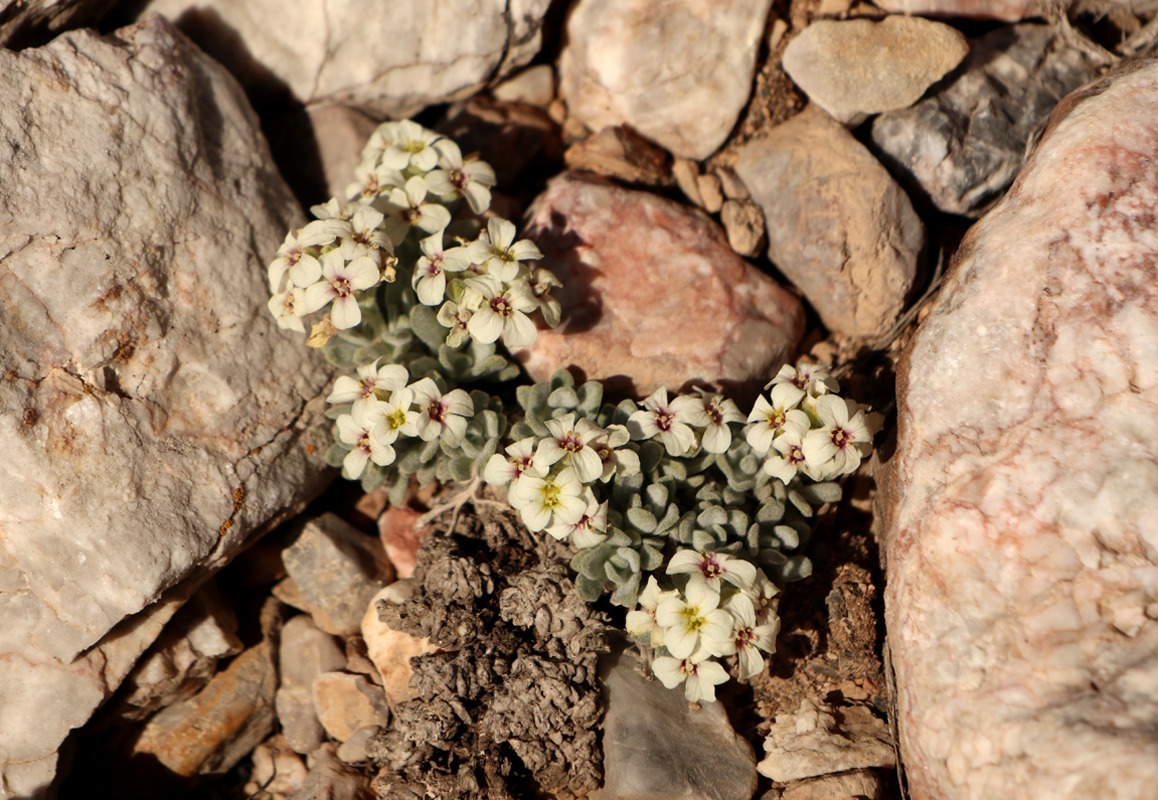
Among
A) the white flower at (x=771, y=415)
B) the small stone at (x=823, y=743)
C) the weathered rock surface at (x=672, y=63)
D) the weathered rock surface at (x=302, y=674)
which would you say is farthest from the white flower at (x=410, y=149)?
the small stone at (x=823, y=743)

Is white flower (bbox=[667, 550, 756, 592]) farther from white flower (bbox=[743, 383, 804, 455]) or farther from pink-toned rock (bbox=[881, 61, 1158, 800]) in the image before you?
pink-toned rock (bbox=[881, 61, 1158, 800])

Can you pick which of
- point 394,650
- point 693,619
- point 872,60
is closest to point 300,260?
point 394,650

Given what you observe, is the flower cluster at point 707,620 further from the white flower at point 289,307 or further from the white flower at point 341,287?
the white flower at point 289,307

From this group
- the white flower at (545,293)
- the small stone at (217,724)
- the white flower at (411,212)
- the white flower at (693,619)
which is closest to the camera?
the white flower at (693,619)

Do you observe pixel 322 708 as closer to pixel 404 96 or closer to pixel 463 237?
pixel 463 237

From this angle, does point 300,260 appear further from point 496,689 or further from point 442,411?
point 496,689

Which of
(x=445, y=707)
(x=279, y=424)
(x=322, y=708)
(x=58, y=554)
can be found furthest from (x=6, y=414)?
(x=445, y=707)

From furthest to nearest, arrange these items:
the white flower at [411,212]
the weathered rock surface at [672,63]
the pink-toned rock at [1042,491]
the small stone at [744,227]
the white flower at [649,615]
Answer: the weathered rock surface at [672,63] → the small stone at [744,227] → the white flower at [411,212] → the white flower at [649,615] → the pink-toned rock at [1042,491]

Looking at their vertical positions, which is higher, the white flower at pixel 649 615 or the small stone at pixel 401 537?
the white flower at pixel 649 615
